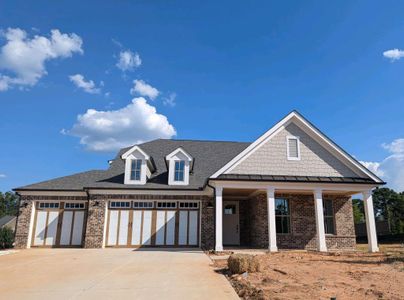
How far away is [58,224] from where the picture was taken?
17.5 meters

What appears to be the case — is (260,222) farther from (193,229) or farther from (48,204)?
(48,204)

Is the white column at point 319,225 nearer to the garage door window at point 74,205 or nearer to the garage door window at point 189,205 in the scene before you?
the garage door window at point 189,205

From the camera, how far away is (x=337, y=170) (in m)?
16.2

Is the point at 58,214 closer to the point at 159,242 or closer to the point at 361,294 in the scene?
the point at 159,242

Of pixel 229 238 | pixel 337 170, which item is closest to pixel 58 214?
pixel 229 238

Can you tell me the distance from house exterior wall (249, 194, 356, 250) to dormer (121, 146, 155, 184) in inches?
263

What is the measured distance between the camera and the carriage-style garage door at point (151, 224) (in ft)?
56.3

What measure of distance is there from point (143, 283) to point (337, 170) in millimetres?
12433

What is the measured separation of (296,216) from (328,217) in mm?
2017

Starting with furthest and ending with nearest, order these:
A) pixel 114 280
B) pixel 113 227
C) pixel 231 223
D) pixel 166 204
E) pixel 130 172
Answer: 1. pixel 231 223
2. pixel 130 172
3. pixel 166 204
4. pixel 113 227
5. pixel 114 280

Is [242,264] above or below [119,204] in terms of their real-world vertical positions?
below

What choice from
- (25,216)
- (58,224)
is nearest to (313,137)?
(58,224)

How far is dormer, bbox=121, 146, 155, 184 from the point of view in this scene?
709 inches

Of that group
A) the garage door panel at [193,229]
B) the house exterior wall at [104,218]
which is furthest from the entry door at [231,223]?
the garage door panel at [193,229]
